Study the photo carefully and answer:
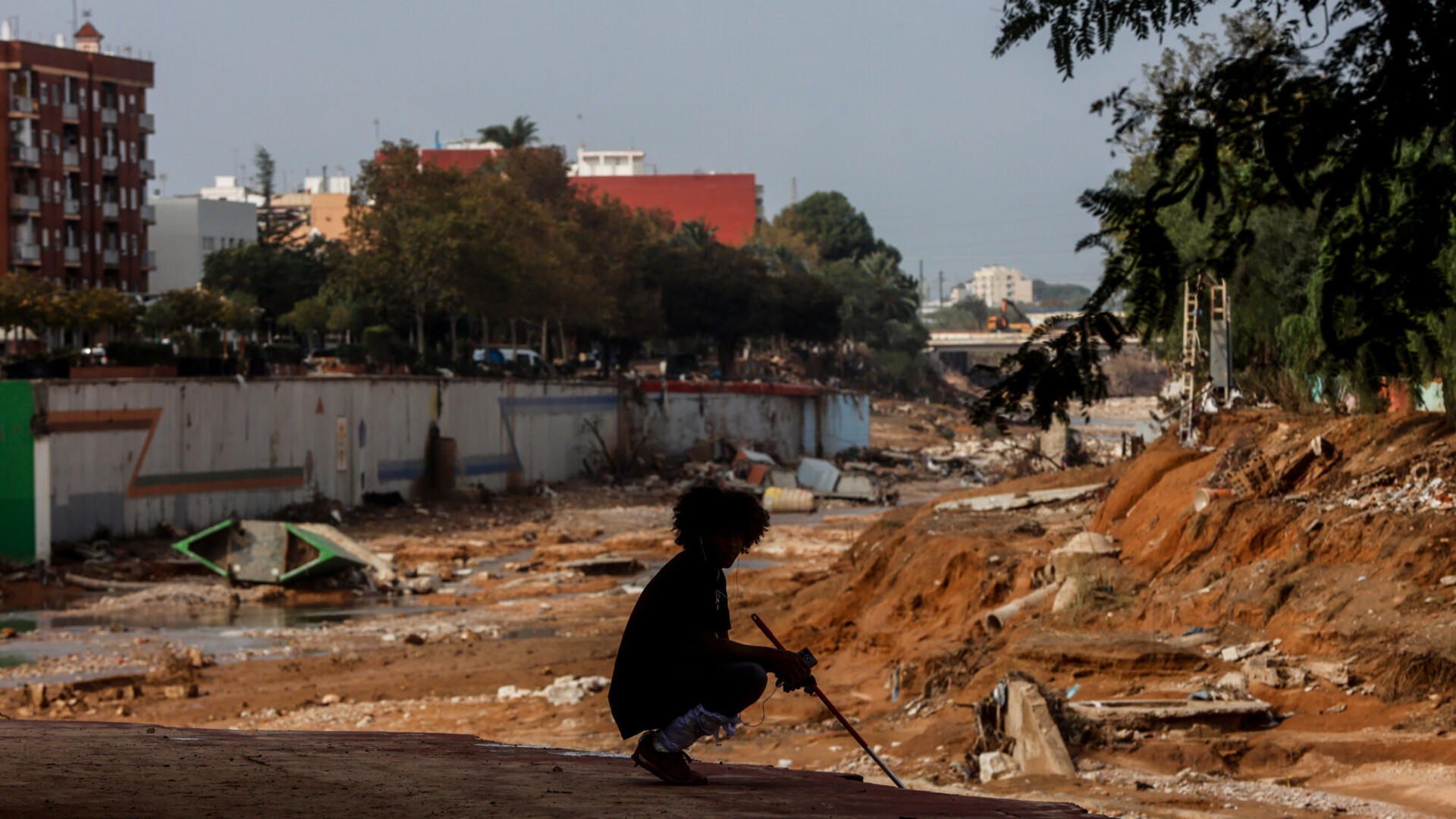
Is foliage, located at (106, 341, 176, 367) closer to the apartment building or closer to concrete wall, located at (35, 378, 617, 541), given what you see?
concrete wall, located at (35, 378, 617, 541)

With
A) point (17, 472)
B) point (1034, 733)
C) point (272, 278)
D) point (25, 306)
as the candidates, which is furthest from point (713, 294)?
point (1034, 733)

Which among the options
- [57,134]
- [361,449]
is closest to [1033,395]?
[361,449]

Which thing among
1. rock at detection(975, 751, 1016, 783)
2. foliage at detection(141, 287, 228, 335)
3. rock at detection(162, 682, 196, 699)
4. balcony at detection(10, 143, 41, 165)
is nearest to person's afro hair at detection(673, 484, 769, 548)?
rock at detection(975, 751, 1016, 783)

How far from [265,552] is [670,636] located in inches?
937

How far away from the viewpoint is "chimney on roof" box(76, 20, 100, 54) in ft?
235

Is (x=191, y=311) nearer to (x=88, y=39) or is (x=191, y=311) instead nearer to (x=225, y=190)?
(x=88, y=39)

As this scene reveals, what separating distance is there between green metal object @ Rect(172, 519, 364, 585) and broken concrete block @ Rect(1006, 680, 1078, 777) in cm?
1906

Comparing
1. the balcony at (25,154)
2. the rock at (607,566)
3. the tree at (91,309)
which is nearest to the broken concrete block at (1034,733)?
the rock at (607,566)

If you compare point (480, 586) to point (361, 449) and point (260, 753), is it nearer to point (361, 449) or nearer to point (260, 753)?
point (361, 449)

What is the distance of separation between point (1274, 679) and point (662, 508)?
1333 inches

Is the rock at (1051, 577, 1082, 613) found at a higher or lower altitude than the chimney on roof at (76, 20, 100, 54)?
lower

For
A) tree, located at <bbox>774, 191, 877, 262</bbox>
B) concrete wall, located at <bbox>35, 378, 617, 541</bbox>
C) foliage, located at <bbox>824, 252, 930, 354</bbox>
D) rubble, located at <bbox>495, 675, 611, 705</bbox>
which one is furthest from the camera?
tree, located at <bbox>774, 191, 877, 262</bbox>

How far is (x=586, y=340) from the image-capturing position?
7500cm

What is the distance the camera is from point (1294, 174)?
651 centimetres
